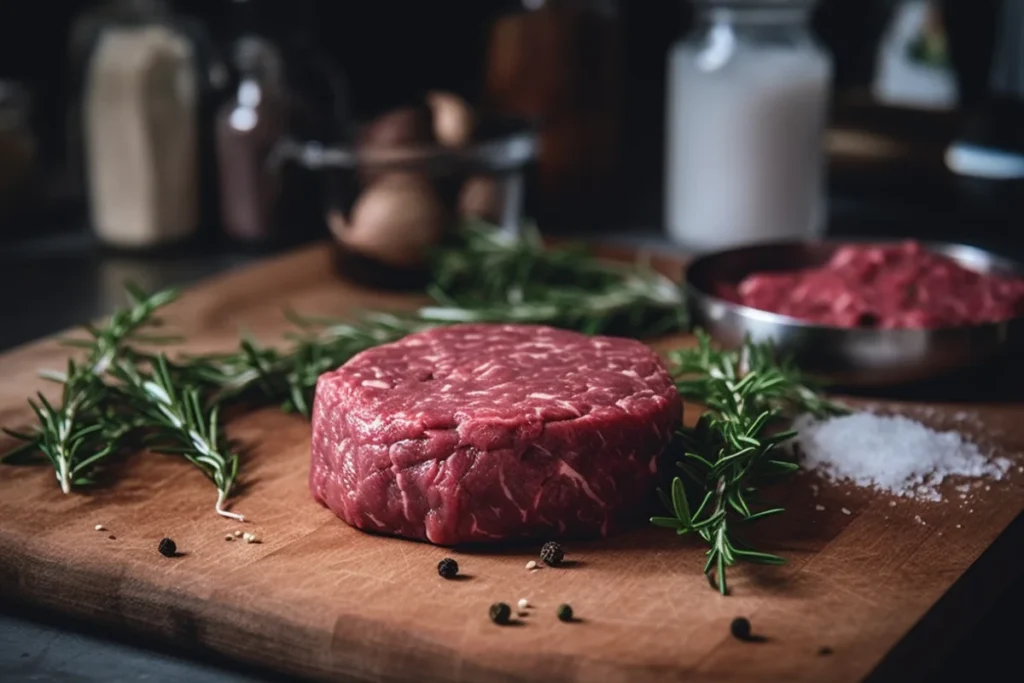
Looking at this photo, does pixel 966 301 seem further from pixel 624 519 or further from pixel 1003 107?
pixel 1003 107

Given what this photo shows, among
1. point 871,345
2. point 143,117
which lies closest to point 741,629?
point 871,345

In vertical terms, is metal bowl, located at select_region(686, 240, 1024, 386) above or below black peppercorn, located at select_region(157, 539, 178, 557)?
above

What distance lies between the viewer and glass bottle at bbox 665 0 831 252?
312 centimetres

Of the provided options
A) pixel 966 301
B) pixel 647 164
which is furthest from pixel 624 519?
pixel 647 164

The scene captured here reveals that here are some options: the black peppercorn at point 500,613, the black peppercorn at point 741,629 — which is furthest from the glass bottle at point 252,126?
the black peppercorn at point 741,629

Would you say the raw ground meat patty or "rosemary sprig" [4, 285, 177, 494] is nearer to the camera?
the raw ground meat patty

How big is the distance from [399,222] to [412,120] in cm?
23

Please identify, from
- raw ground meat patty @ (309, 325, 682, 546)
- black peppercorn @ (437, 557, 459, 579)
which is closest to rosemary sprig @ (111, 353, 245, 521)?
raw ground meat patty @ (309, 325, 682, 546)

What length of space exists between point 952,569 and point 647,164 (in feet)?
9.13

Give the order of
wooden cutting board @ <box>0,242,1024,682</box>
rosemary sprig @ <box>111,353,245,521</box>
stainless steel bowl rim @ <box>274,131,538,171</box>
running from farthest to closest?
stainless steel bowl rim @ <box>274,131,538,171</box> → rosemary sprig @ <box>111,353,245,521</box> → wooden cutting board @ <box>0,242,1024,682</box>

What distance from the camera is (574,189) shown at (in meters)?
3.47

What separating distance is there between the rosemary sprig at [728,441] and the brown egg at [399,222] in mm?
780

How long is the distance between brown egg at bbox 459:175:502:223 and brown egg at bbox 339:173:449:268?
8 centimetres

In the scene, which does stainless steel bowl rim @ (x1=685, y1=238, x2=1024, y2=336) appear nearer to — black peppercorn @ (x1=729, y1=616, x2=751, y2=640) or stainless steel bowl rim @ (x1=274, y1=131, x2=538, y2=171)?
stainless steel bowl rim @ (x1=274, y1=131, x2=538, y2=171)
